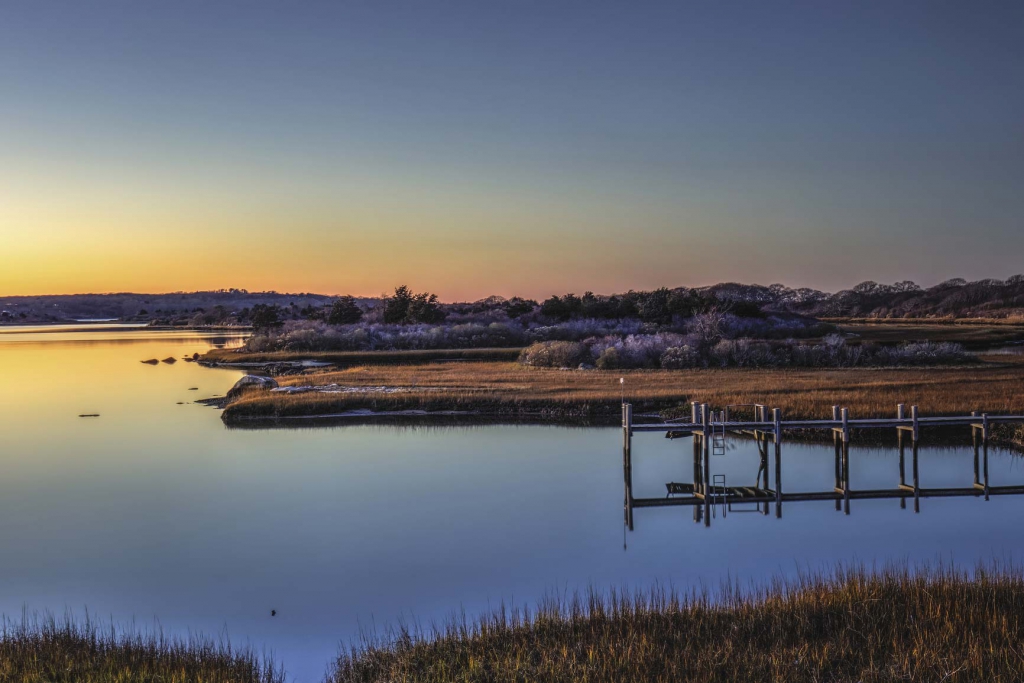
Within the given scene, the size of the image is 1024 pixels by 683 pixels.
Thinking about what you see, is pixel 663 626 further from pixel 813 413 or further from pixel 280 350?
pixel 280 350

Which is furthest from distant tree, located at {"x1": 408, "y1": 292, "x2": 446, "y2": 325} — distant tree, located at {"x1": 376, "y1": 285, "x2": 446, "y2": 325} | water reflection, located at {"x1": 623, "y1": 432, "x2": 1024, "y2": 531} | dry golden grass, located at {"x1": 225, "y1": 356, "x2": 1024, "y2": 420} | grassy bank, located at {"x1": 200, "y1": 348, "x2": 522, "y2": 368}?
water reflection, located at {"x1": 623, "y1": 432, "x2": 1024, "y2": 531}

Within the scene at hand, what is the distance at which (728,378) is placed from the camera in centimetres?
3262

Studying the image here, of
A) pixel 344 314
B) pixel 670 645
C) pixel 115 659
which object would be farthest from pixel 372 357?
pixel 670 645

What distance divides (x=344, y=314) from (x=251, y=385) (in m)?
41.3

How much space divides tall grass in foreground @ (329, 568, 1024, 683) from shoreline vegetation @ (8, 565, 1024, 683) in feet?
0.05

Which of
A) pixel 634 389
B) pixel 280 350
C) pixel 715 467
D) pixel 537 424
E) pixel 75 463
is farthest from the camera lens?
pixel 280 350

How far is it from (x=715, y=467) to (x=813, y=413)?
456 centimetres

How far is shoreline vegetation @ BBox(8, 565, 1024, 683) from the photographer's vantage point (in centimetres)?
730

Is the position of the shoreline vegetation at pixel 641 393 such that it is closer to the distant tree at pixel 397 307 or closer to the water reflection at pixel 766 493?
the water reflection at pixel 766 493

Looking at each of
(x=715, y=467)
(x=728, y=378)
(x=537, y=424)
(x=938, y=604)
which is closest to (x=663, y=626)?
(x=938, y=604)

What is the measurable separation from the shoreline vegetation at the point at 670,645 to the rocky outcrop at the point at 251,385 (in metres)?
23.0

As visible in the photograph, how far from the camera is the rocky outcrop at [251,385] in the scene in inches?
1264

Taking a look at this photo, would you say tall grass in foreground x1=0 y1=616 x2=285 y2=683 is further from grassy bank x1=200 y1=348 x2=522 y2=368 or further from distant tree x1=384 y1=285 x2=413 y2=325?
distant tree x1=384 y1=285 x2=413 y2=325

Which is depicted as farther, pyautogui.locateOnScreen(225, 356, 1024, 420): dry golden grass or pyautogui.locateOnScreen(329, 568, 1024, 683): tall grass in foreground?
pyautogui.locateOnScreen(225, 356, 1024, 420): dry golden grass
